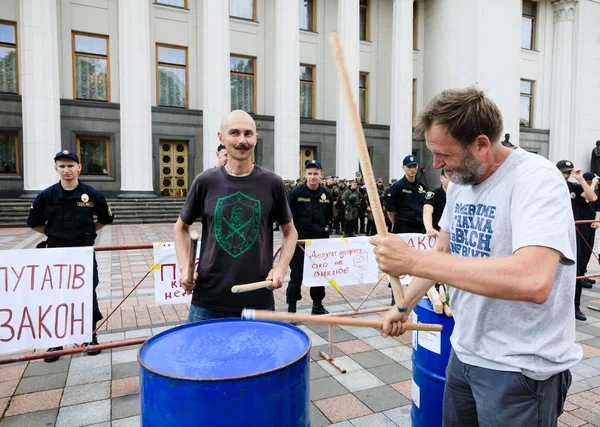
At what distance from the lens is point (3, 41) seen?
57.4 ft

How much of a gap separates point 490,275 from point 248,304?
1.62 meters

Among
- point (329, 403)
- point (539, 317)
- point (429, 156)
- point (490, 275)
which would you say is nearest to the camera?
point (490, 275)

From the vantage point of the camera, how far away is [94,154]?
1906 cm

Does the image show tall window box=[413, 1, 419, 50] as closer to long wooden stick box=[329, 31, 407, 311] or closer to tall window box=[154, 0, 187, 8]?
tall window box=[154, 0, 187, 8]

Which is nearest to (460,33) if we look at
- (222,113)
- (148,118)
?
(222,113)

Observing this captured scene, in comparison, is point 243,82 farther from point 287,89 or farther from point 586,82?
point 586,82

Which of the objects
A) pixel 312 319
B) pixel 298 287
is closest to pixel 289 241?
pixel 312 319

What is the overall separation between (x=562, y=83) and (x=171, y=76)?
74.4ft

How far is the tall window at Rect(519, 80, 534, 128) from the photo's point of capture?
2577 centimetres

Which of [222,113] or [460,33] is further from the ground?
[460,33]

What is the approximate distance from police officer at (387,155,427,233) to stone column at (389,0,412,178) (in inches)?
623

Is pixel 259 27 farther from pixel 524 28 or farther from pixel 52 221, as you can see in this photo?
pixel 52 221

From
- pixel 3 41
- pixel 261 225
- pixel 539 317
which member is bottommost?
pixel 539 317

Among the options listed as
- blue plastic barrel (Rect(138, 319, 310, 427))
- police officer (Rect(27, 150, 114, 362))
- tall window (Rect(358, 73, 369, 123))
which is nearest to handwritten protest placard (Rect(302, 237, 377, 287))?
police officer (Rect(27, 150, 114, 362))
